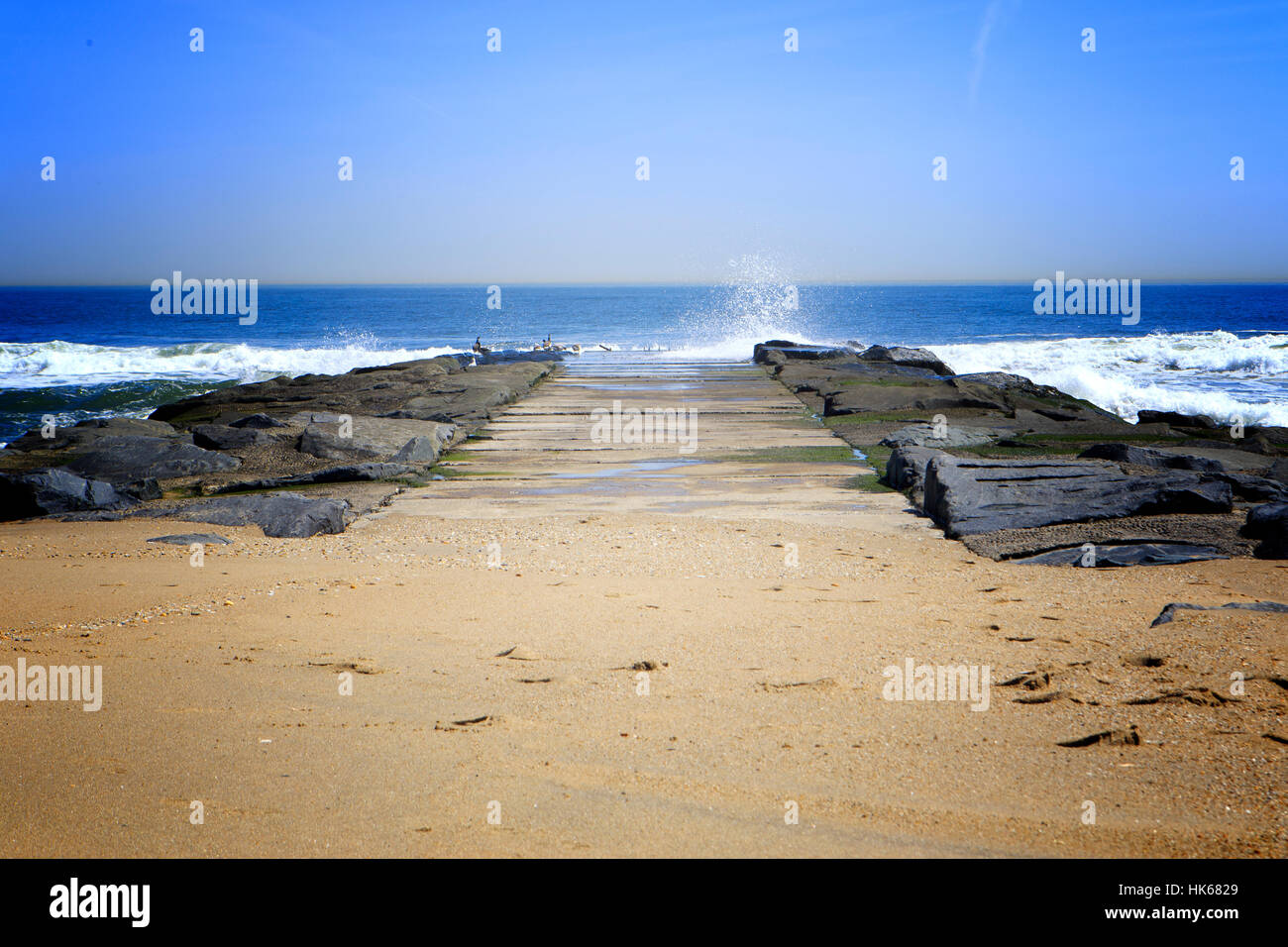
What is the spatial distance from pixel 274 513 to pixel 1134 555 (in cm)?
714

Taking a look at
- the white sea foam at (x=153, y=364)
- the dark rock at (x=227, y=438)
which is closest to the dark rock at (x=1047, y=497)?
the dark rock at (x=227, y=438)

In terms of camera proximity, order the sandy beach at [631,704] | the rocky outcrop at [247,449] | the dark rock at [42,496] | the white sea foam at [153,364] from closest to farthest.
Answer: the sandy beach at [631,704] → the dark rock at [42,496] → the rocky outcrop at [247,449] → the white sea foam at [153,364]

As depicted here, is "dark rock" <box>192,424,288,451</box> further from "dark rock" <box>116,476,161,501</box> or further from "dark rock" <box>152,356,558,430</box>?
"dark rock" <box>152,356,558,430</box>

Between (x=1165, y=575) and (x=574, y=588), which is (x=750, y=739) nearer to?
(x=574, y=588)

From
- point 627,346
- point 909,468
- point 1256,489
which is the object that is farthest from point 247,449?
point 627,346

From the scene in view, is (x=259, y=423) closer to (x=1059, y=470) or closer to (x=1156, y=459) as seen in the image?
(x=1059, y=470)

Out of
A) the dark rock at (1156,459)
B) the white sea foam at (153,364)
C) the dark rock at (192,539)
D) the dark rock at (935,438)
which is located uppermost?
the white sea foam at (153,364)

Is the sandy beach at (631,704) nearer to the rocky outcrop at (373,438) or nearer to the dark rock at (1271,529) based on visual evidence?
the dark rock at (1271,529)

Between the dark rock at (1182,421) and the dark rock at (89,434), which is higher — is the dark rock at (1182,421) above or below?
above

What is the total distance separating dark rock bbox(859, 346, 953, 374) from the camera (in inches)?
1021

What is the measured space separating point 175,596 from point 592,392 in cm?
1511

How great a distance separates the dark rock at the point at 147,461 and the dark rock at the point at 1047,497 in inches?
350

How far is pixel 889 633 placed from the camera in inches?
205

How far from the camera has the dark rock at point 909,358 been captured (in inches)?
1021
